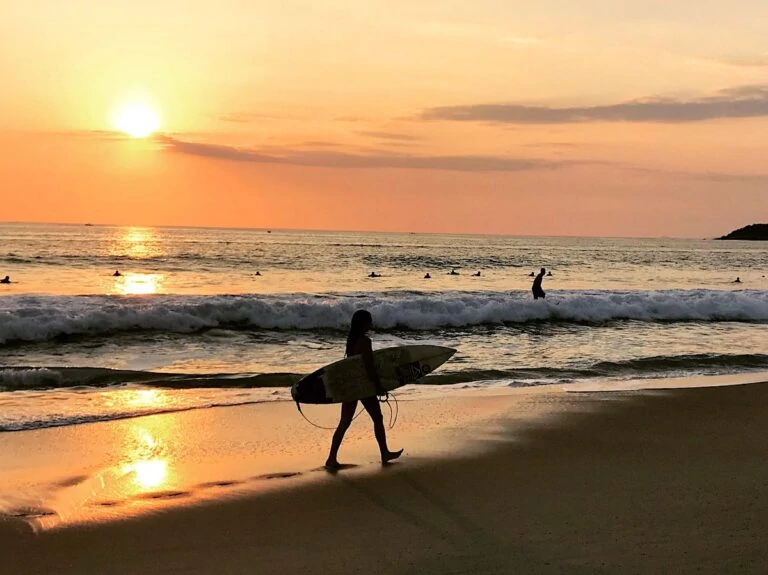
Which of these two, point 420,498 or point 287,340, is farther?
point 287,340

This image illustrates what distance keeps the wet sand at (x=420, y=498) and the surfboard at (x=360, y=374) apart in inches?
25.7

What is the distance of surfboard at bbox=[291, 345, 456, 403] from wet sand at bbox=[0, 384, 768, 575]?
2.14 feet

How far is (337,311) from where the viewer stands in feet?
78.7

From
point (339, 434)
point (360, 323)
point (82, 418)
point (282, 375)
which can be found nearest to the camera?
point (339, 434)

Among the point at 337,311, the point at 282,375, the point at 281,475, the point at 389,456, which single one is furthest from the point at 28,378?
the point at 337,311

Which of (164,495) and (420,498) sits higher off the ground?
(164,495)

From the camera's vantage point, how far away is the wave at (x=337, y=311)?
798 inches

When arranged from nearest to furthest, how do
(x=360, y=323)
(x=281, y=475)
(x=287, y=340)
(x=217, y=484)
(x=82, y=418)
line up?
(x=217, y=484) → (x=281, y=475) → (x=360, y=323) → (x=82, y=418) → (x=287, y=340)

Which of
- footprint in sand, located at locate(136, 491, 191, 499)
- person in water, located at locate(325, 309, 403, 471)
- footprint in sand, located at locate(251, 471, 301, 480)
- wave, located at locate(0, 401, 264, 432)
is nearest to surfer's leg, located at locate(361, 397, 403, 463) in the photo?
person in water, located at locate(325, 309, 403, 471)

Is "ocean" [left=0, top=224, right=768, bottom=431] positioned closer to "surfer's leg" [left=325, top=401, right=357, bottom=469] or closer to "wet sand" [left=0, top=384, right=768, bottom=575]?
"wet sand" [left=0, top=384, right=768, bottom=575]

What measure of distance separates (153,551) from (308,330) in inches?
658

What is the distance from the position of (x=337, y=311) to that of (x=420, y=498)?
17.2 meters

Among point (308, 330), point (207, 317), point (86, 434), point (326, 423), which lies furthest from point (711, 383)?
point (207, 317)

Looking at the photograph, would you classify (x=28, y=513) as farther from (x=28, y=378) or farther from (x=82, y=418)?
(x=28, y=378)
